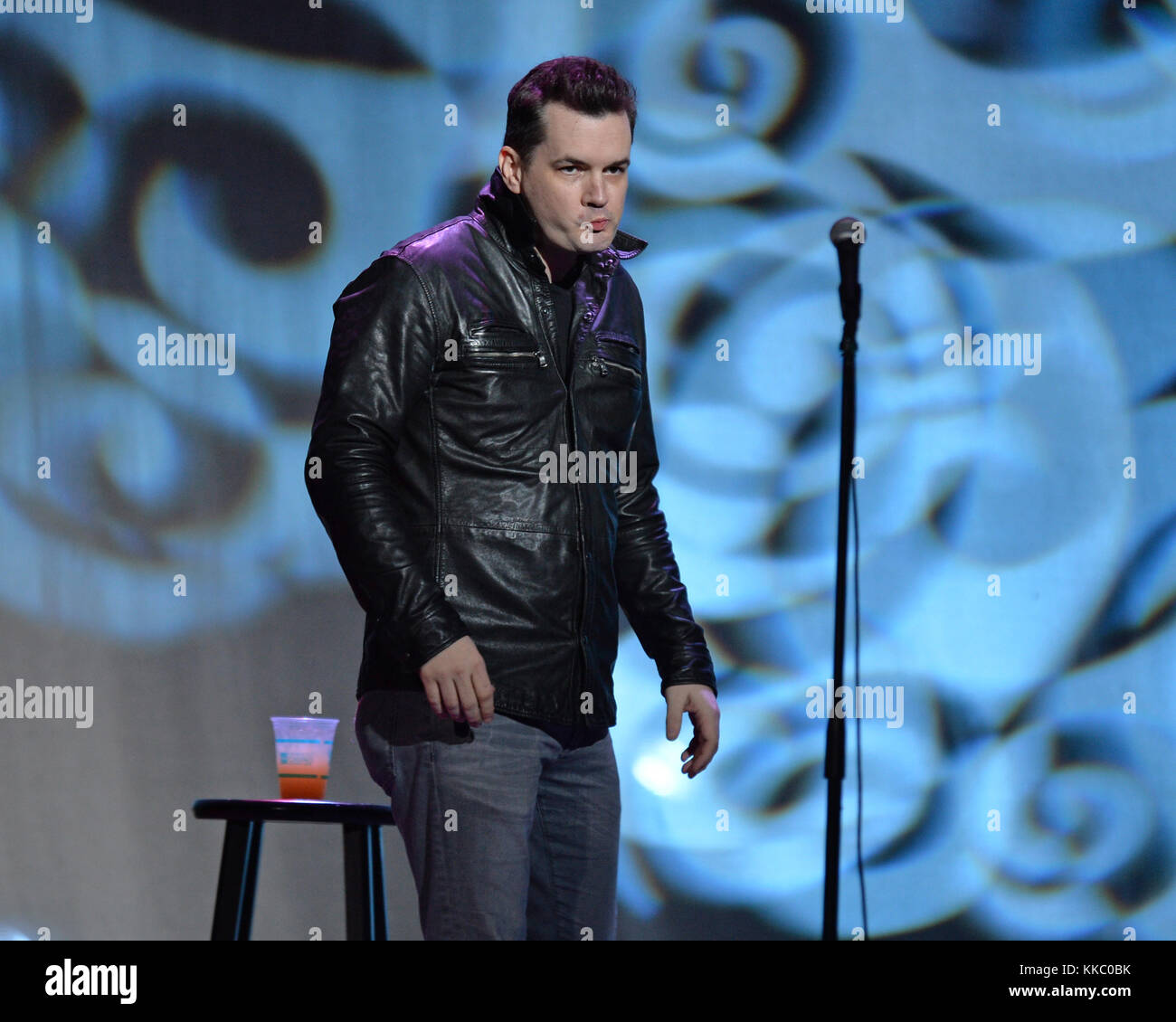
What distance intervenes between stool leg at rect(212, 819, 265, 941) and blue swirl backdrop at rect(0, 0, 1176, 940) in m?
1.02

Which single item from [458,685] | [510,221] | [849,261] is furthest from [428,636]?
[849,261]

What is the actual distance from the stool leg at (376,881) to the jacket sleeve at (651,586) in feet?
1.73

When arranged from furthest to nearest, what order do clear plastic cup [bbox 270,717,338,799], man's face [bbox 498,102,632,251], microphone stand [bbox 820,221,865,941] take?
1. clear plastic cup [bbox 270,717,338,799]
2. man's face [bbox 498,102,632,251]
3. microphone stand [bbox 820,221,865,941]

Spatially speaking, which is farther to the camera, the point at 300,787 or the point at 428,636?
the point at 300,787

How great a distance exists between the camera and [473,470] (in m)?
1.78

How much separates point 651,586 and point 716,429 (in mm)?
1299

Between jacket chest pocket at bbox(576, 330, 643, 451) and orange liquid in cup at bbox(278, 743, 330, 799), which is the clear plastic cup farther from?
jacket chest pocket at bbox(576, 330, 643, 451)

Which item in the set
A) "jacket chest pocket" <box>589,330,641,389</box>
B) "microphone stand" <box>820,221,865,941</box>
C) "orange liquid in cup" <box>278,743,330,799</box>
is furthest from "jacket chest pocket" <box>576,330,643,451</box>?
"orange liquid in cup" <box>278,743,330,799</box>

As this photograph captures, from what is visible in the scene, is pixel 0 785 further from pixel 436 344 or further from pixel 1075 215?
pixel 1075 215

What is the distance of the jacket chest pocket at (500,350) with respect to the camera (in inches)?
70.6

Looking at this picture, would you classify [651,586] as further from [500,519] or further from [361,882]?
[361,882]

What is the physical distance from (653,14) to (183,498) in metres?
1.60

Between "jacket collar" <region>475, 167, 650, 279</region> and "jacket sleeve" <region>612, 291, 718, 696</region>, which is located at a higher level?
"jacket collar" <region>475, 167, 650, 279</region>

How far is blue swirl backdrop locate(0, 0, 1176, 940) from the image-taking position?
10.3 ft
